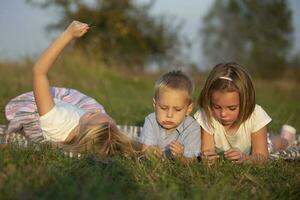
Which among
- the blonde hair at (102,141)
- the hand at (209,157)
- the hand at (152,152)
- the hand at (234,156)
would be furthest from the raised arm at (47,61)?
the hand at (234,156)

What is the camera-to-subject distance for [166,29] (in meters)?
21.7

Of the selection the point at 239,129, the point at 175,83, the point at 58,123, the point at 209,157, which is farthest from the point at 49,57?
the point at 239,129

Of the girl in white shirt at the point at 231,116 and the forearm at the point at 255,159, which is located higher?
the girl in white shirt at the point at 231,116

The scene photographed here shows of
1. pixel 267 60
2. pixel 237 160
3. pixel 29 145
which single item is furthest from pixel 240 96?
pixel 267 60

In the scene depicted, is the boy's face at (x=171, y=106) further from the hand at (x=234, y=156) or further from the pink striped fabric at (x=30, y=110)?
the pink striped fabric at (x=30, y=110)

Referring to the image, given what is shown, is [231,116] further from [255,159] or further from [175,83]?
[175,83]

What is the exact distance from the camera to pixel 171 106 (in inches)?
154

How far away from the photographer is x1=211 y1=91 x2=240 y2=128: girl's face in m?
3.99

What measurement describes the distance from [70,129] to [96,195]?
182cm

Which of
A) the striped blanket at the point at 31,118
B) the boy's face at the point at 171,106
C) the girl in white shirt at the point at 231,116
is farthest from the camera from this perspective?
the striped blanket at the point at 31,118

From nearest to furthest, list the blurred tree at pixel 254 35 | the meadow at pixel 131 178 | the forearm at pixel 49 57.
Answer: the meadow at pixel 131 178
the forearm at pixel 49 57
the blurred tree at pixel 254 35

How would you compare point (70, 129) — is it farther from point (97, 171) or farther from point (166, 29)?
point (166, 29)

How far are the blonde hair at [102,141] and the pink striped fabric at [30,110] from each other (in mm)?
563

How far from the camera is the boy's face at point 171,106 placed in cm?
390
